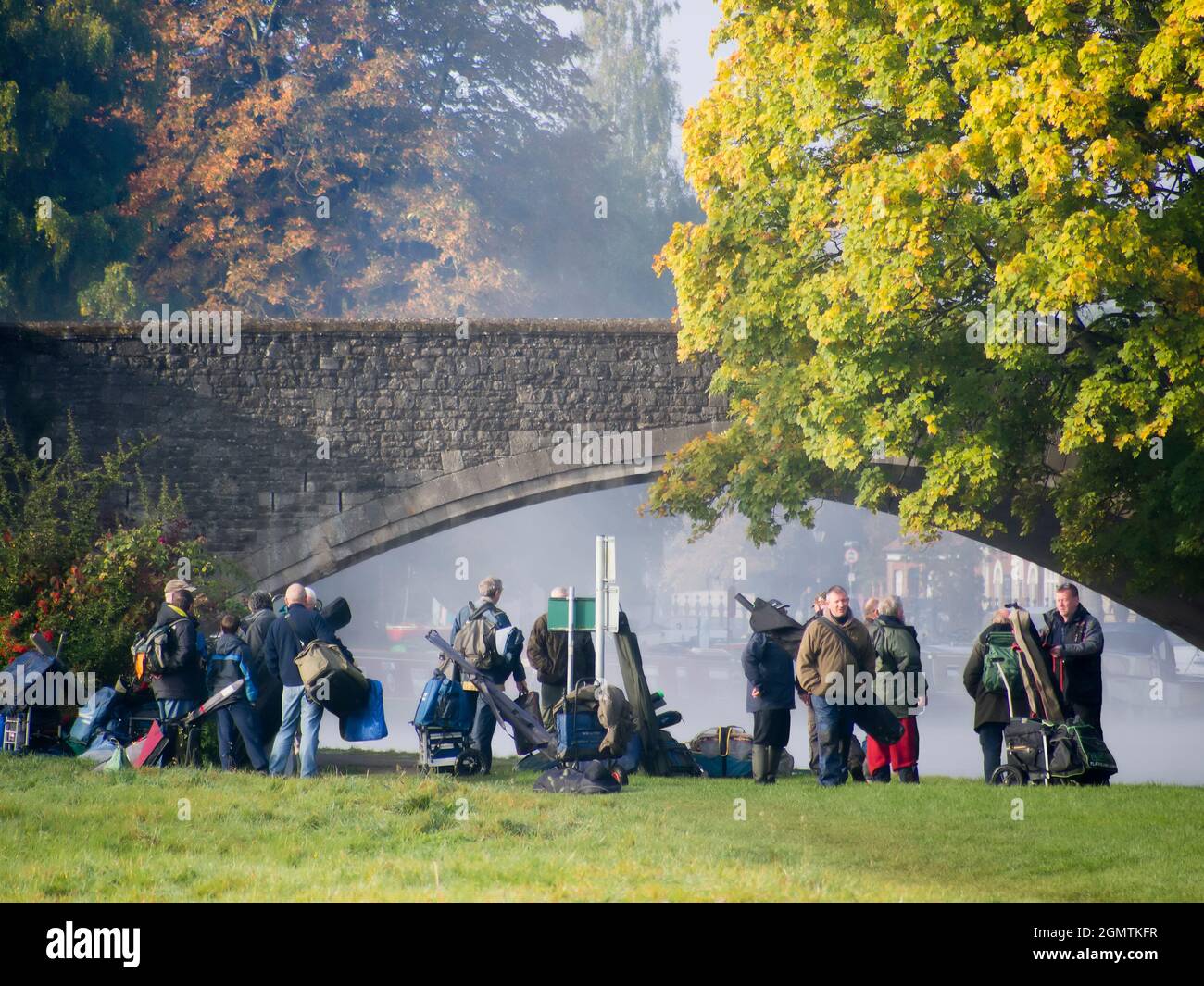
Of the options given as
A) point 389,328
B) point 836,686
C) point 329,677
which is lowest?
point 836,686

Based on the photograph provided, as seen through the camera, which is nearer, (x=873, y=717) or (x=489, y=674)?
(x=873, y=717)

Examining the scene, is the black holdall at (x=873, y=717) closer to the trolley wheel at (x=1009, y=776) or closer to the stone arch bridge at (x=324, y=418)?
the trolley wheel at (x=1009, y=776)

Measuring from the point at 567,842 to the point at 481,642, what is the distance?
176 inches

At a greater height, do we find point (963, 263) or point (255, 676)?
point (963, 263)

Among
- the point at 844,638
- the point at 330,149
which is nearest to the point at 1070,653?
the point at 844,638

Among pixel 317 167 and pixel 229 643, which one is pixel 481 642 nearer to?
pixel 229 643

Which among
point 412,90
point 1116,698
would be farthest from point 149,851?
point 1116,698

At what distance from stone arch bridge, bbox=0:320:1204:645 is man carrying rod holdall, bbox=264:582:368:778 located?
26.4ft

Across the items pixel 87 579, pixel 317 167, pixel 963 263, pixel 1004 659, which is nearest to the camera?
pixel 1004 659

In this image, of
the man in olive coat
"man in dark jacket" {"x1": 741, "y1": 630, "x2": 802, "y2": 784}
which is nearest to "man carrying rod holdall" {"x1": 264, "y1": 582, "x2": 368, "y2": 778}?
"man in dark jacket" {"x1": 741, "y1": 630, "x2": 802, "y2": 784}

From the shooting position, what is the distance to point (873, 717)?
1205cm

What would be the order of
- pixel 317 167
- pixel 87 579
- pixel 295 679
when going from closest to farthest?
pixel 295 679, pixel 87 579, pixel 317 167

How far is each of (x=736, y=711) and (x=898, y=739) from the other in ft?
78.4
